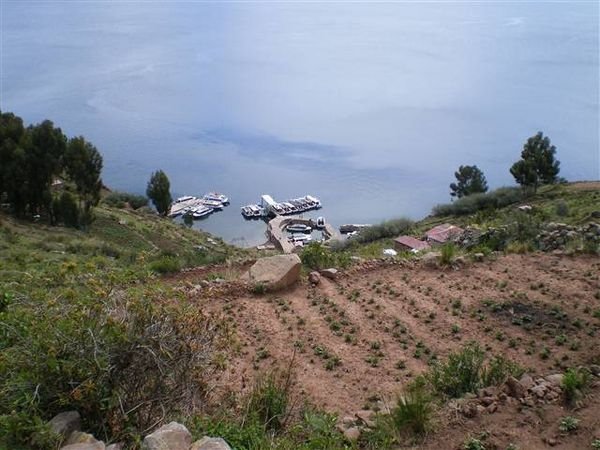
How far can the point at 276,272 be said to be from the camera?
936 cm

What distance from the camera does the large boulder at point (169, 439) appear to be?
3754 mm

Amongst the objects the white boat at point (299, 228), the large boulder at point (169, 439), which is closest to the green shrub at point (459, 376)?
the large boulder at point (169, 439)

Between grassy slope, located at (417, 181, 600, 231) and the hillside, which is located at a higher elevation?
grassy slope, located at (417, 181, 600, 231)

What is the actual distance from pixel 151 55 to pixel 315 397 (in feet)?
323

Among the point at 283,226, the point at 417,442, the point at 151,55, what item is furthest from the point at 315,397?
the point at 151,55

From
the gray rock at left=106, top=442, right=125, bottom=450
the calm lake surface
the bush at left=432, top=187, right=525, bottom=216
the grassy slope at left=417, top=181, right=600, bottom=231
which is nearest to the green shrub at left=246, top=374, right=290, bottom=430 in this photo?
the gray rock at left=106, top=442, right=125, bottom=450

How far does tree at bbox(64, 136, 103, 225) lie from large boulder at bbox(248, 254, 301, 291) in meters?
18.9

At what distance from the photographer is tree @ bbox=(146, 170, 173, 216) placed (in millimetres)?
40125

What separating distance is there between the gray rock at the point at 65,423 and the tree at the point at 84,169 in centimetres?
2353

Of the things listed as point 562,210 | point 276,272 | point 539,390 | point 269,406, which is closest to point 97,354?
point 269,406

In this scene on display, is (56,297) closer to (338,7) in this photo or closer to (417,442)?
(417,442)

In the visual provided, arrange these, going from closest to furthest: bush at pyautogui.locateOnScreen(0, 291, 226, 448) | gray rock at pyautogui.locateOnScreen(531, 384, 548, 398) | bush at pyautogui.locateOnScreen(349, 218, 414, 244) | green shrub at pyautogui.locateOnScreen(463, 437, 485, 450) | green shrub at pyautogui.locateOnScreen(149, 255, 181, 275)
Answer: bush at pyautogui.locateOnScreen(0, 291, 226, 448) < green shrub at pyautogui.locateOnScreen(463, 437, 485, 450) < gray rock at pyautogui.locateOnScreen(531, 384, 548, 398) < green shrub at pyautogui.locateOnScreen(149, 255, 181, 275) < bush at pyautogui.locateOnScreen(349, 218, 414, 244)

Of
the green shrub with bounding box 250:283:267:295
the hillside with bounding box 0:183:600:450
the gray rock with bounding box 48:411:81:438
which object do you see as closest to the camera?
the gray rock with bounding box 48:411:81:438

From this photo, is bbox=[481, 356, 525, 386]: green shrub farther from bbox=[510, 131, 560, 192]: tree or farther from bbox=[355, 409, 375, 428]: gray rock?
bbox=[510, 131, 560, 192]: tree
